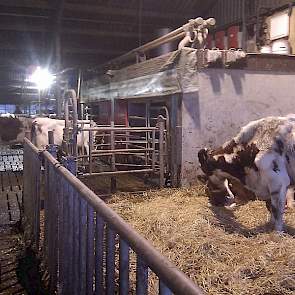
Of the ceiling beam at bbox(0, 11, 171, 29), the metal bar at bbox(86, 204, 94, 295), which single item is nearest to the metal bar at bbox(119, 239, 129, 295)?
the metal bar at bbox(86, 204, 94, 295)

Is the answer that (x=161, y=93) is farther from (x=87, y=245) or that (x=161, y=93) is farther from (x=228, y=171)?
(x=87, y=245)

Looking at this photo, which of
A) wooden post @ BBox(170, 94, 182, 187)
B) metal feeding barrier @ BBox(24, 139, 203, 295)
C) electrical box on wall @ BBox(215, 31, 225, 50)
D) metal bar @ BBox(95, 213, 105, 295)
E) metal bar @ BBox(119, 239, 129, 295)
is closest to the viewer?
metal feeding barrier @ BBox(24, 139, 203, 295)

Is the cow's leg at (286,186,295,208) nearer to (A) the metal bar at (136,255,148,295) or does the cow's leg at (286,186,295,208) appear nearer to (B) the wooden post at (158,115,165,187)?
(B) the wooden post at (158,115,165,187)

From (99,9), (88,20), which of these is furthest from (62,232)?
(88,20)

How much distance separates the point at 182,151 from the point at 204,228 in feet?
8.63

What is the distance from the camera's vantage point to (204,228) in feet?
15.8

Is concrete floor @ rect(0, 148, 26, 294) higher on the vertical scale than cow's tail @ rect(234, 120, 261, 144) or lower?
lower

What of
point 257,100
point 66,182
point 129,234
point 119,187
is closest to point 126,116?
point 119,187

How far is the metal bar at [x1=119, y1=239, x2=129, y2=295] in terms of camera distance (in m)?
1.70

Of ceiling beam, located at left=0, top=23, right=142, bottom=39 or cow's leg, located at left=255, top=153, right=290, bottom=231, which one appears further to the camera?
ceiling beam, located at left=0, top=23, right=142, bottom=39

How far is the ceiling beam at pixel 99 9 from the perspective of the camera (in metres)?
13.2

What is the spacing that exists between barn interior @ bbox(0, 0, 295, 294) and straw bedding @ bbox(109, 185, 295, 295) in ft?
0.07

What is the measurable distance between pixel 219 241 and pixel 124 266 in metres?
2.85

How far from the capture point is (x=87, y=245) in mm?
2281
